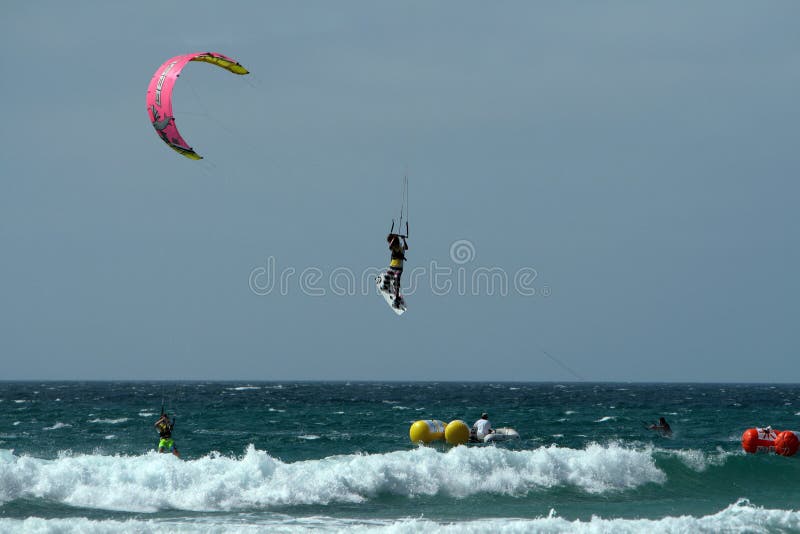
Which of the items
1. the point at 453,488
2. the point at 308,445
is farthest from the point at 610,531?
the point at 308,445

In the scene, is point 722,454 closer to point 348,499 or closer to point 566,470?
point 566,470

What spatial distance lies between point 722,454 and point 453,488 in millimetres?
9780

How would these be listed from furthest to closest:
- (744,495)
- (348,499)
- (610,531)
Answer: (744,495) → (348,499) → (610,531)

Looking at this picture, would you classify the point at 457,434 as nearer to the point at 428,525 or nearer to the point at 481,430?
the point at 481,430

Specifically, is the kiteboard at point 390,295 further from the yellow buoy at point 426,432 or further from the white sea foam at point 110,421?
the white sea foam at point 110,421

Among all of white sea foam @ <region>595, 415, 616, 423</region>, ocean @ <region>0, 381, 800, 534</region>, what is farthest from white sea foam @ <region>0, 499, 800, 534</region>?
white sea foam @ <region>595, 415, 616, 423</region>

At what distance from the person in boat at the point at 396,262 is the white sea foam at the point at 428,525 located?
450 centimetres

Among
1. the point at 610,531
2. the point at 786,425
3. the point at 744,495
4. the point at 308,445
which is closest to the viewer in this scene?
the point at 610,531

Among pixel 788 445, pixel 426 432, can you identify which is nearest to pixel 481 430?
pixel 426 432

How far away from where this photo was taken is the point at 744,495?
23.2 metres

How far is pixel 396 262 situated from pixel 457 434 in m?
9.07

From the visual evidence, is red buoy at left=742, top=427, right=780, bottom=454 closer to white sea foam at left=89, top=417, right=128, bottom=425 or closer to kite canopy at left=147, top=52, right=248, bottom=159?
kite canopy at left=147, top=52, right=248, bottom=159

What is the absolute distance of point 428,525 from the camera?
17.5 m

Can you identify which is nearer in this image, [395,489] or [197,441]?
[395,489]
